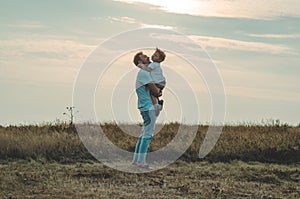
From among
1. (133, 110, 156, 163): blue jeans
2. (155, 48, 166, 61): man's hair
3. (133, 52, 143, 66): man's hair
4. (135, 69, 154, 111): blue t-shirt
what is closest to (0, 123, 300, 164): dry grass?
(133, 110, 156, 163): blue jeans

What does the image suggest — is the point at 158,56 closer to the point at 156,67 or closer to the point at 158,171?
the point at 156,67

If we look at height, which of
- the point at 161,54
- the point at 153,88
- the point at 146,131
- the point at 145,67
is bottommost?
the point at 146,131

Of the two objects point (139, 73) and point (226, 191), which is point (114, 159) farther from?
point (226, 191)

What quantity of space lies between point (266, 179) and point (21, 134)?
19.2ft

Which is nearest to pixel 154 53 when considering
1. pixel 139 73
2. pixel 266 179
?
pixel 139 73

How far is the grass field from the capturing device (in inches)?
336

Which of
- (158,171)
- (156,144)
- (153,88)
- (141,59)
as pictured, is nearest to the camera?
(153,88)

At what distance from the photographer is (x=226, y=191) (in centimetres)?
873

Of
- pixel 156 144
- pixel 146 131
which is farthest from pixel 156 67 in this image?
pixel 156 144

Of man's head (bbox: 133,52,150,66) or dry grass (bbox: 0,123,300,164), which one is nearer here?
man's head (bbox: 133,52,150,66)

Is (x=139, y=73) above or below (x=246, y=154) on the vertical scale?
above

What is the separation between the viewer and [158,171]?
33.3 ft

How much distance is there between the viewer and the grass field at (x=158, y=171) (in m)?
8.54

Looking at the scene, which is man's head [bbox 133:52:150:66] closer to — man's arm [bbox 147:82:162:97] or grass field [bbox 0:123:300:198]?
man's arm [bbox 147:82:162:97]
